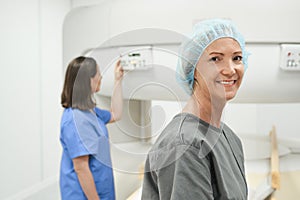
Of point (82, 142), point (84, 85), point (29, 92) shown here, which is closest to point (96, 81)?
point (84, 85)

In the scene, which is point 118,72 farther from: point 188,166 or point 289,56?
point 289,56

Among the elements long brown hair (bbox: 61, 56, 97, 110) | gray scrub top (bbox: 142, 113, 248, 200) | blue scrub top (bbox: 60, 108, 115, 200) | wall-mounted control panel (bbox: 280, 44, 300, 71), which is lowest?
blue scrub top (bbox: 60, 108, 115, 200)

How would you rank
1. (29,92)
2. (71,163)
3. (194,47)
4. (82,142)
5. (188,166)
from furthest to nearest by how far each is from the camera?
(29,92) < (71,163) < (82,142) < (194,47) < (188,166)

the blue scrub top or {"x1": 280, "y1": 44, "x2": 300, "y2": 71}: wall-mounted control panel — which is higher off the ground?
{"x1": 280, "y1": 44, "x2": 300, "y2": 71}: wall-mounted control panel

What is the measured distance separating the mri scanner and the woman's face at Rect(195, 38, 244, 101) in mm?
63

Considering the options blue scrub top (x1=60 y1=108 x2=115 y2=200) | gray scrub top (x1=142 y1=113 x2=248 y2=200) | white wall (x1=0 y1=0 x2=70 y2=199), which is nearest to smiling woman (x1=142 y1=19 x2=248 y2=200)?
gray scrub top (x1=142 y1=113 x2=248 y2=200)

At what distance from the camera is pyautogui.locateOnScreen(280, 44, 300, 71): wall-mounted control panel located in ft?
3.89

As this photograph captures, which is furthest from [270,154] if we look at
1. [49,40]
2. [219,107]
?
[49,40]

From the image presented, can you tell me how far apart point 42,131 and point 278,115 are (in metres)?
1.46

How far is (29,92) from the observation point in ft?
7.13

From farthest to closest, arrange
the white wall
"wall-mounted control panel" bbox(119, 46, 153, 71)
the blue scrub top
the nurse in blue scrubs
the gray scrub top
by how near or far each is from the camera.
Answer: the white wall → the blue scrub top → the nurse in blue scrubs → "wall-mounted control panel" bbox(119, 46, 153, 71) → the gray scrub top

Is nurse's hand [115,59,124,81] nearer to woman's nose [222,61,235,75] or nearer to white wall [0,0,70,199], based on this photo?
woman's nose [222,61,235,75]

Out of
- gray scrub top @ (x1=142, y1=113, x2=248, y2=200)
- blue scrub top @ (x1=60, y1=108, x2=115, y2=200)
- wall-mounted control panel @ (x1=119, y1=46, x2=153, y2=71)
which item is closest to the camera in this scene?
gray scrub top @ (x1=142, y1=113, x2=248, y2=200)

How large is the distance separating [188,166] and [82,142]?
0.65 m
